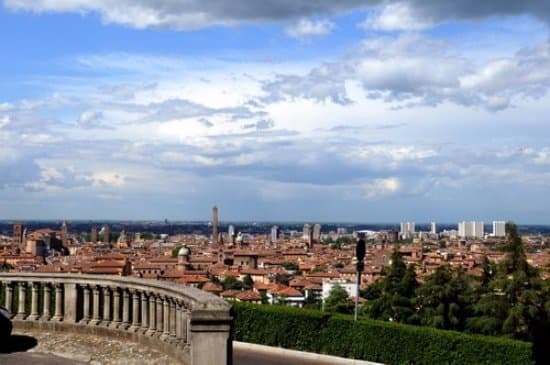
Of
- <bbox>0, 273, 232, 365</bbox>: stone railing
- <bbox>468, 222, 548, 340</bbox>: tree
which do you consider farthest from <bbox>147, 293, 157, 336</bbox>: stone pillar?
<bbox>468, 222, 548, 340</bbox>: tree

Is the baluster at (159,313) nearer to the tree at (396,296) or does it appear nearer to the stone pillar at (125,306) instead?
the stone pillar at (125,306)

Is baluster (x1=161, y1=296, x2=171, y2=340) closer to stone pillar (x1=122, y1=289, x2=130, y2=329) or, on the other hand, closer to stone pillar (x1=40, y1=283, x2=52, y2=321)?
stone pillar (x1=122, y1=289, x2=130, y2=329)

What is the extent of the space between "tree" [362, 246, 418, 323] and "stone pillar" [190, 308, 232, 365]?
917 inches

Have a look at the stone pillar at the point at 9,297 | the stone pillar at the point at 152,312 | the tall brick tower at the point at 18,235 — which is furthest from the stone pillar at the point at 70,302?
the tall brick tower at the point at 18,235

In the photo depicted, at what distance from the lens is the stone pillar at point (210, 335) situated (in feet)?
22.8

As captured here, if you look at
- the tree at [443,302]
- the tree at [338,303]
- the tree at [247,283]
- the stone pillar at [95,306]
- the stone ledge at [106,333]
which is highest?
the stone pillar at [95,306]

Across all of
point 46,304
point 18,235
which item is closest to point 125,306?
point 46,304

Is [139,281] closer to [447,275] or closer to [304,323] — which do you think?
[304,323]

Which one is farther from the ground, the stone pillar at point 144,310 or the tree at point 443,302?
the stone pillar at point 144,310

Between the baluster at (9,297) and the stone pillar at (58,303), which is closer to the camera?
the stone pillar at (58,303)

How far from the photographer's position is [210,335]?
22.9 ft

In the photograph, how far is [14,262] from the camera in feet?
344

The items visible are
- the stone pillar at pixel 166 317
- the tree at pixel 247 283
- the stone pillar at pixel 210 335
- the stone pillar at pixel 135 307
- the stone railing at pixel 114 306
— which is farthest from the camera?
the tree at pixel 247 283

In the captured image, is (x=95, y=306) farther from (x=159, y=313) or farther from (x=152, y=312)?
(x=159, y=313)
